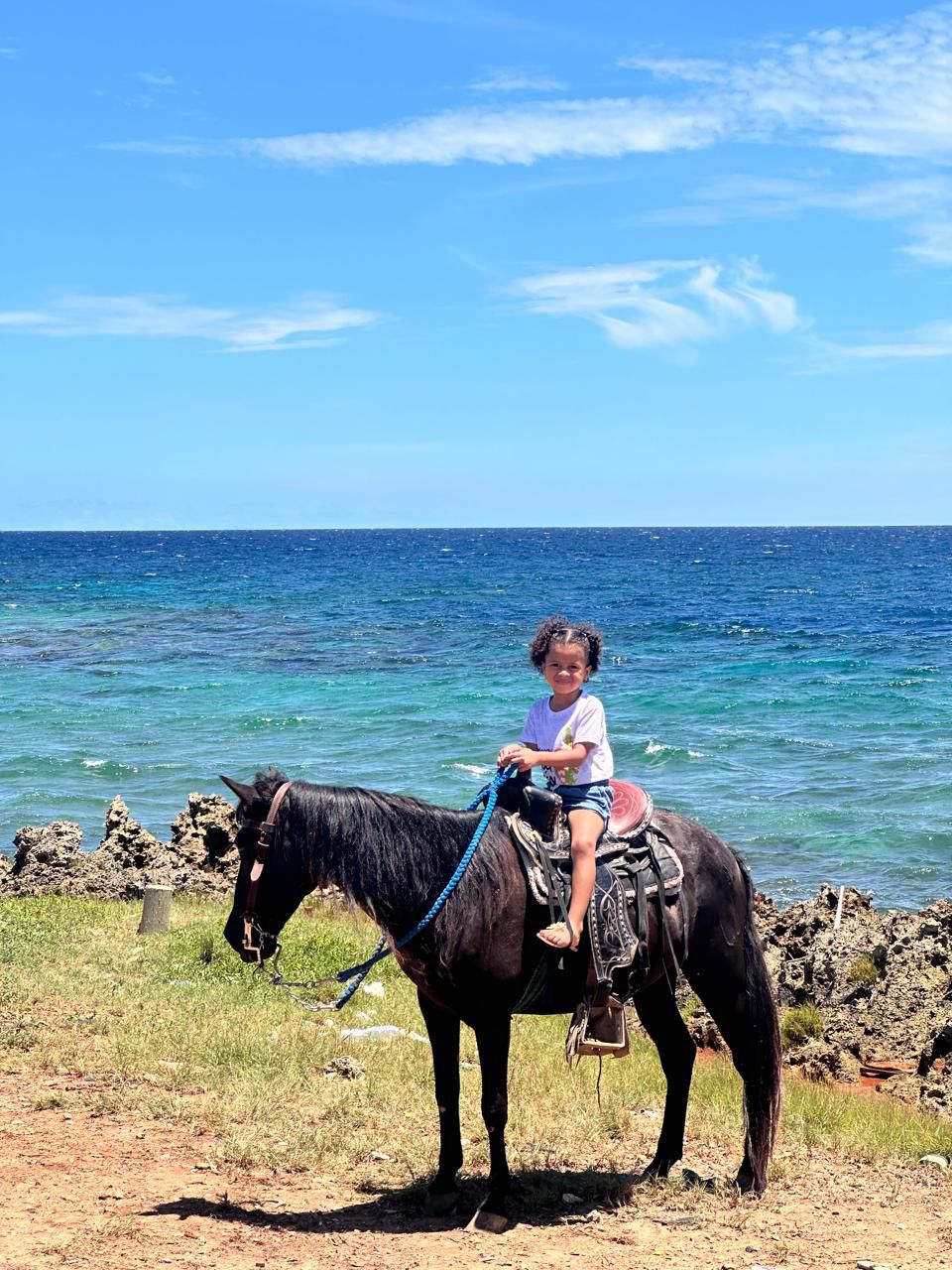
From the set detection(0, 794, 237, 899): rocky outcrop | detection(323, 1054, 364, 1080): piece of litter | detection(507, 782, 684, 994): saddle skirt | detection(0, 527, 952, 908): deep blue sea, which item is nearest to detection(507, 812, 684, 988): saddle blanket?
detection(507, 782, 684, 994): saddle skirt

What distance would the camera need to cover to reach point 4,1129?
7066mm

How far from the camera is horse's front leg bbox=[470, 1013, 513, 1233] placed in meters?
6.14

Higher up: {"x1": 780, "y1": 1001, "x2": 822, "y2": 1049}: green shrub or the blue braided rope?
the blue braided rope

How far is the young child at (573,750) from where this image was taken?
6129 millimetres

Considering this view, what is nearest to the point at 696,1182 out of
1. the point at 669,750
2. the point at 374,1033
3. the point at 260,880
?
the point at 260,880

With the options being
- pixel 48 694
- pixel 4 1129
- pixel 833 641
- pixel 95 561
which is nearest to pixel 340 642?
pixel 48 694

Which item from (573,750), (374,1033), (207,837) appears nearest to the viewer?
(573,750)

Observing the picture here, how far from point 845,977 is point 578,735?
21.2 feet

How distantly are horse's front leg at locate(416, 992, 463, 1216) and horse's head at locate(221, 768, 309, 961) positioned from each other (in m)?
0.88

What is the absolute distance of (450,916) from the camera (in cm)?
598

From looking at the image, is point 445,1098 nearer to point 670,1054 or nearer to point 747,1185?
point 670,1054

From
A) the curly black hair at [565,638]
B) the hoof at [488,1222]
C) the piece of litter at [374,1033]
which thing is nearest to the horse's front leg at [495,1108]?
the hoof at [488,1222]

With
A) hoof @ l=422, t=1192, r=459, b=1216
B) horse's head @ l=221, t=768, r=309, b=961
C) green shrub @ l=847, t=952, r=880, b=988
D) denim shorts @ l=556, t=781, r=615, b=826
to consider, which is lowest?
green shrub @ l=847, t=952, r=880, b=988

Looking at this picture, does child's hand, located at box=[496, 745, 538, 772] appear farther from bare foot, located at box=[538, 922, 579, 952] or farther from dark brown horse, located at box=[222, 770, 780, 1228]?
bare foot, located at box=[538, 922, 579, 952]
